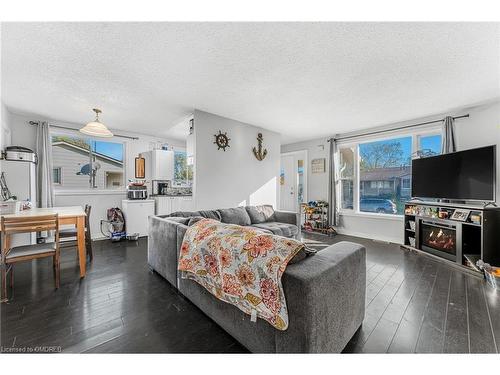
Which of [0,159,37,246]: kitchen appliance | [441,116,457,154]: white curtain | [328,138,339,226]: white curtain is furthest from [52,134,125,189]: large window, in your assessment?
[441,116,457,154]: white curtain

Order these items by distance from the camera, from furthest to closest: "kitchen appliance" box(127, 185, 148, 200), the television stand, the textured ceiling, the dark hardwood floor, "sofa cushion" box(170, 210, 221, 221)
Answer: "kitchen appliance" box(127, 185, 148, 200), "sofa cushion" box(170, 210, 221, 221), the television stand, the textured ceiling, the dark hardwood floor

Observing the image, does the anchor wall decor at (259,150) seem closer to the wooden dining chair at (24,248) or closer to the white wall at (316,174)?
the white wall at (316,174)

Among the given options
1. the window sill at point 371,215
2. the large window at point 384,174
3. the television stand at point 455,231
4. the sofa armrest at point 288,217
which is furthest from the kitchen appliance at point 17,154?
the television stand at point 455,231

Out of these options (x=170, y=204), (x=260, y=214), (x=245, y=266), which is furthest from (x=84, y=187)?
(x=245, y=266)

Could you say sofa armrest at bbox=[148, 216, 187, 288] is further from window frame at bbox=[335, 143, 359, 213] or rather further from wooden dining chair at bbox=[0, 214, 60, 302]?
window frame at bbox=[335, 143, 359, 213]

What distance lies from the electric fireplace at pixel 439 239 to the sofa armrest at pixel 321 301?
2761 millimetres

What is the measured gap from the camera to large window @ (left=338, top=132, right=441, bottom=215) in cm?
417

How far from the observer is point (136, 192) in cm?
467

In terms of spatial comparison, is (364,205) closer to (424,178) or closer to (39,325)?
(424,178)

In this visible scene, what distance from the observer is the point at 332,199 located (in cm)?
513

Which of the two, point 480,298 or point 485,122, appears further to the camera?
point 485,122

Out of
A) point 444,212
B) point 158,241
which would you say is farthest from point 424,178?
point 158,241

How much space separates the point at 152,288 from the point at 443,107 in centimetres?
499

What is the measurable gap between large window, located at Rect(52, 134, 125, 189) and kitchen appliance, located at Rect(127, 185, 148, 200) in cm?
65
